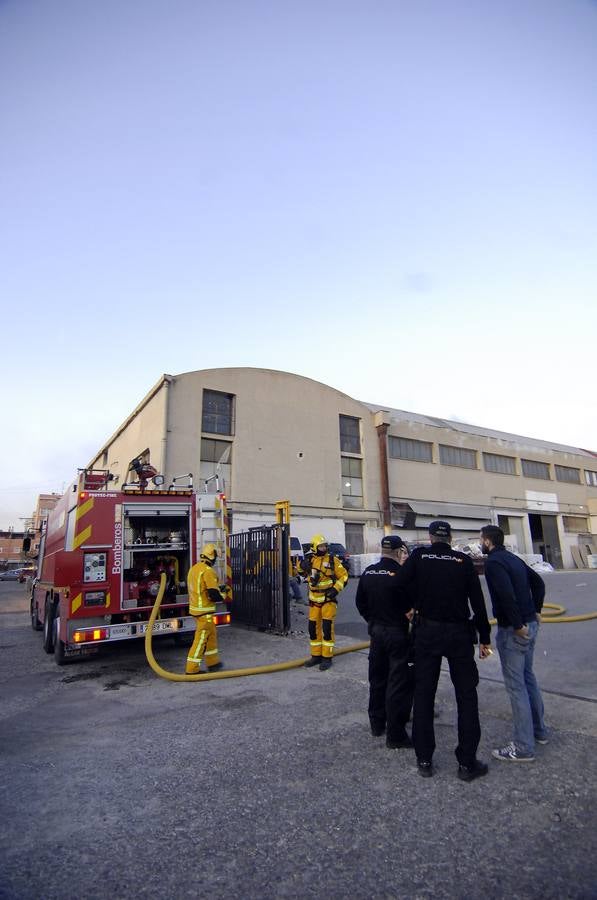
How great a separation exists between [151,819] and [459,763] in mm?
2073

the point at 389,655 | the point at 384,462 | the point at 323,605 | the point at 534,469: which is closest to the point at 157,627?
the point at 323,605

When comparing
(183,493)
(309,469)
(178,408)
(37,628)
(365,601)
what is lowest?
(37,628)

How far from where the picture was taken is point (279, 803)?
310cm

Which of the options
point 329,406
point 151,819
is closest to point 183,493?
point 151,819

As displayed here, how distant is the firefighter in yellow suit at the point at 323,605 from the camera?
670cm

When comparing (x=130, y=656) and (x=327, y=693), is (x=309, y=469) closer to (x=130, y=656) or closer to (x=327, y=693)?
(x=130, y=656)

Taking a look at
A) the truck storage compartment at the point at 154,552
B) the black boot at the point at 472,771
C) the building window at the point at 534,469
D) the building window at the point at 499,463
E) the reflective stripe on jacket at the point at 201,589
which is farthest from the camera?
the building window at the point at 534,469

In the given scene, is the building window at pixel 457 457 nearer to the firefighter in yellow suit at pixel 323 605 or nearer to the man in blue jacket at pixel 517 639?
the firefighter in yellow suit at pixel 323 605

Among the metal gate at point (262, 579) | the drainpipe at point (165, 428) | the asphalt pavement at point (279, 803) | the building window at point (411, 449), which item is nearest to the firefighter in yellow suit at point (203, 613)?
the asphalt pavement at point (279, 803)

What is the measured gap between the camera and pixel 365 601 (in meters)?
4.48

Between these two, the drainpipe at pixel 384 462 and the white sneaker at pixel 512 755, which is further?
the drainpipe at pixel 384 462

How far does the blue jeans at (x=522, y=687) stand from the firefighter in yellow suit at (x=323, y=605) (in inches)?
122

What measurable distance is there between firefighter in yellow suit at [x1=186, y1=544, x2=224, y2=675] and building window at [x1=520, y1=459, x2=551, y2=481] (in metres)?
38.1

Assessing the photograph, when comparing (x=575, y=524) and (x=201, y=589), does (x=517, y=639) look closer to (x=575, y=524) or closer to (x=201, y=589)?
(x=201, y=589)
